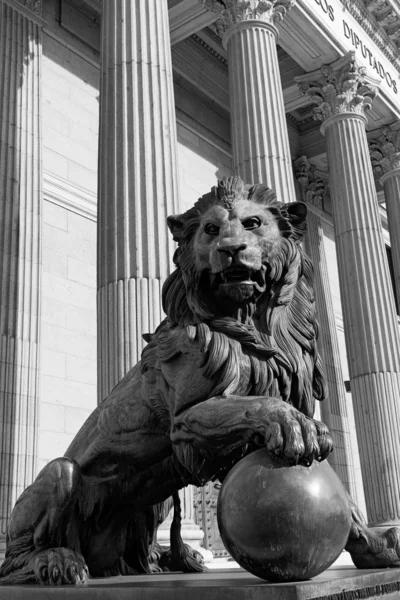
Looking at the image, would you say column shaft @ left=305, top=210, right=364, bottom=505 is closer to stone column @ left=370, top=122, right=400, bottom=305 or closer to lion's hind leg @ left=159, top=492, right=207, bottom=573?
stone column @ left=370, top=122, right=400, bottom=305

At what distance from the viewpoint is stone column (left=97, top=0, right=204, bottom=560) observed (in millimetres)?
10125

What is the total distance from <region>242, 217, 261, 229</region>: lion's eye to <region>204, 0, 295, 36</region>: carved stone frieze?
1379 cm

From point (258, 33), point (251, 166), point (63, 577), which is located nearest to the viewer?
point (63, 577)

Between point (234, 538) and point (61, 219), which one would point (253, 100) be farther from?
point (234, 538)

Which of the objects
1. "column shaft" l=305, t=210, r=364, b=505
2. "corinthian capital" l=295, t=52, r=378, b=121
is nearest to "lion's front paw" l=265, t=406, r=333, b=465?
"corinthian capital" l=295, t=52, r=378, b=121

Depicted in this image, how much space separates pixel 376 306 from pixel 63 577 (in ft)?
53.4

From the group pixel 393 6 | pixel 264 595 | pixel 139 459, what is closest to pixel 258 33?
pixel 393 6

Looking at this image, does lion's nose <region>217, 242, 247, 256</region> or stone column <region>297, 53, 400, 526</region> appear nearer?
lion's nose <region>217, 242, 247, 256</region>

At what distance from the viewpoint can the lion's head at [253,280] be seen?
3299 millimetres

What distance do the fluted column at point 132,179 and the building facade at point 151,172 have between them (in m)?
0.03

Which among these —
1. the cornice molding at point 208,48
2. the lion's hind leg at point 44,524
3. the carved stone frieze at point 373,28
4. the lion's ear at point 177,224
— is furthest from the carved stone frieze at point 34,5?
the lion's hind leg at point 44,524

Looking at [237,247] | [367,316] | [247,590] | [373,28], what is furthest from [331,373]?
[247,590]

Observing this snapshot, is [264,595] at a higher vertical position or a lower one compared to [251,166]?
lower

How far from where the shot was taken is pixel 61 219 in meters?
17.3
